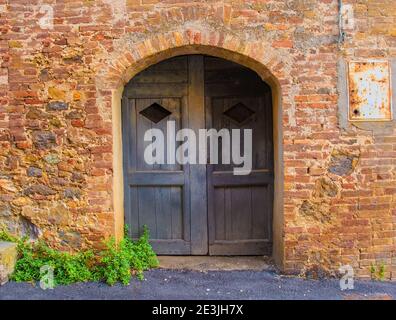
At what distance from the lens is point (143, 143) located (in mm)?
4438

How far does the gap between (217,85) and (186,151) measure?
831mm

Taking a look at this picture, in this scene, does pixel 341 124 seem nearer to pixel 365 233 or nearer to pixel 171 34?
pixel 365 233

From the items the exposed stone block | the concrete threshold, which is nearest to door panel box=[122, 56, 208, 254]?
the concrete threshold

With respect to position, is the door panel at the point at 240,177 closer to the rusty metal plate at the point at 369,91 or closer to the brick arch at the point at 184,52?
the brick arch at the point at 184,52

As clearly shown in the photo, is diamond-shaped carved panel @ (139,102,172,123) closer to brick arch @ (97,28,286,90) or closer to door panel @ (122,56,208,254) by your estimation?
door panel @ (122,56,208,254)

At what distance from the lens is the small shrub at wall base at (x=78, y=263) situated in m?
3.70

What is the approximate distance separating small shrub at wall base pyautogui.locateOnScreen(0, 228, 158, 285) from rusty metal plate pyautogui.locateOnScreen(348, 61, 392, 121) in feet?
8.56

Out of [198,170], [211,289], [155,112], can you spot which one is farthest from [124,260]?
[155,112]

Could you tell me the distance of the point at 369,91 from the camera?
12.4 feet

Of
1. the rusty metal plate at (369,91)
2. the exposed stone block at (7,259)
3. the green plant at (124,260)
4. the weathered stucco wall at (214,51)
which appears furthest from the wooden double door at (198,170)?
the exposed stone block at (7,259)

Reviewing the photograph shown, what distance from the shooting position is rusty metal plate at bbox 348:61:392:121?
148 inches

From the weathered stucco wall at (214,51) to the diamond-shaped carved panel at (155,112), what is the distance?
63 cm

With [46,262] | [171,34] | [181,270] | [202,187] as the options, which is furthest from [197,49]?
[46,262]

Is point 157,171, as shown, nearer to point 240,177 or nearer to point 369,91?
point 240,177
